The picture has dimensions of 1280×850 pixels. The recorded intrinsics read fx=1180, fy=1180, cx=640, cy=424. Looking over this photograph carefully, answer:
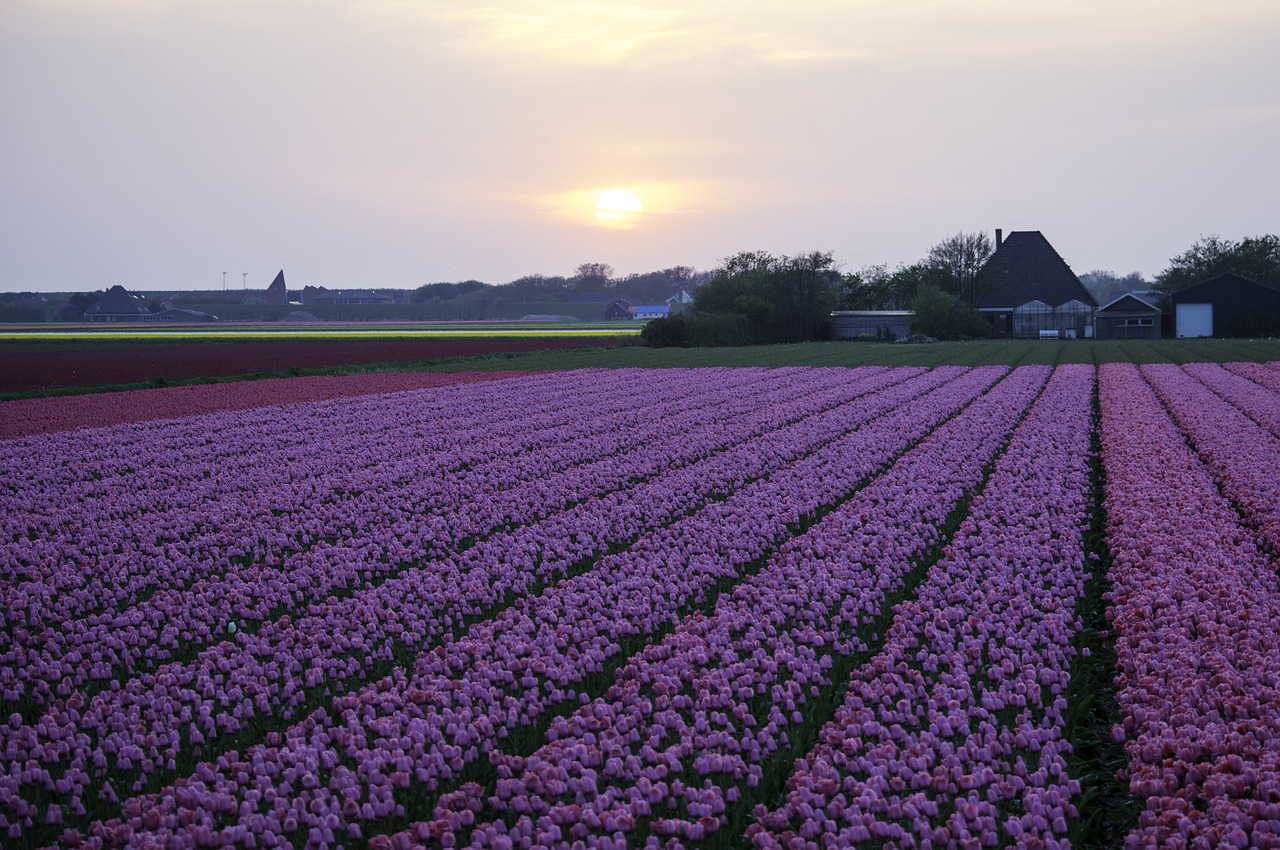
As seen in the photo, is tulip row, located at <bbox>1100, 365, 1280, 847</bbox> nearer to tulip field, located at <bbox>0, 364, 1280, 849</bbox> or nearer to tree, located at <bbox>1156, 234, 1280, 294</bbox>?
tulip field, located at <bbox>0, 364, 1280, 849</bbox>

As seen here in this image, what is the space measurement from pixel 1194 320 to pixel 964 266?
872 inches

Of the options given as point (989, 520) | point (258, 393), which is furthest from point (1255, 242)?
point (989, 520)

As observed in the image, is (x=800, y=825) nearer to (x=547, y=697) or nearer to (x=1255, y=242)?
(x=547, y=697)

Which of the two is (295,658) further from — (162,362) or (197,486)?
(162,362)

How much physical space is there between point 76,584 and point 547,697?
475 cm

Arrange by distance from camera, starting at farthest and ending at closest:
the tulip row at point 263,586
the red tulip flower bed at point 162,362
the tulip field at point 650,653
Answer: the red tulip flower bed at point 162,362, the tulip row at point 263,586, the tulip field at point 650,653

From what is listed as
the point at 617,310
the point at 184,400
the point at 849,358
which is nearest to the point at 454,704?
the point at 184,400

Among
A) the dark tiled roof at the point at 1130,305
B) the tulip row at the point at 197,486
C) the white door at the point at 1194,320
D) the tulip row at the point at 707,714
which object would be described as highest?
the dark tiled roof at the point at 1130,305

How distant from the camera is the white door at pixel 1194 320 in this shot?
257ft

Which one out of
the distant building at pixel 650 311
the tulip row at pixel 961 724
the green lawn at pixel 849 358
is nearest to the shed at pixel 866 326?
the green lawn at pixel 849 358

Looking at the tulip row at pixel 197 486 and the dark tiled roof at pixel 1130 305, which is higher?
the dark tiled roof at pixel 1130 305

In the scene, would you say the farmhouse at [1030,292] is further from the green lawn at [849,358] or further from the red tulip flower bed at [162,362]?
the red tulip flower bed at [162,362]

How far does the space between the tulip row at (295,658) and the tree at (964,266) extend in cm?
8928

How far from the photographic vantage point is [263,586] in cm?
887
